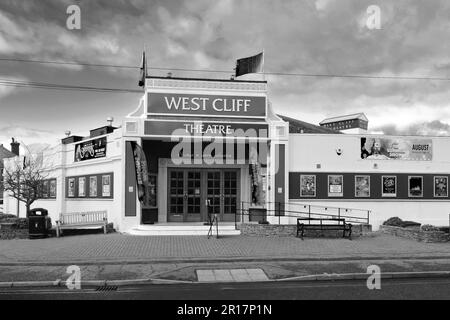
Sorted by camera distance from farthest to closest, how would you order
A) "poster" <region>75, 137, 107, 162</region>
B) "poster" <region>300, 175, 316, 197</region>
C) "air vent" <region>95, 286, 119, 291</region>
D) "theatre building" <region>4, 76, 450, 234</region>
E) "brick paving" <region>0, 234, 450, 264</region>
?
"poster" <region>75, 137, 107, 162</region> < "poster" <region>300, 175, 316, 197</region> < "theatre building" <region>4, 76, 450, 234</region> < "brick paving" <region>0, 234, 450, 264</region> < "air vent" <region>95, 286, 119, 291</region>

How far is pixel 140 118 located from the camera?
731 inches

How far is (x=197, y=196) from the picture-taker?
67.5 feet

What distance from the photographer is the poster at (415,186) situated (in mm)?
20422

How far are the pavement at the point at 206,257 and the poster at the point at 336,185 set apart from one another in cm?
340

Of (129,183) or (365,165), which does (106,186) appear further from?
(365,165)

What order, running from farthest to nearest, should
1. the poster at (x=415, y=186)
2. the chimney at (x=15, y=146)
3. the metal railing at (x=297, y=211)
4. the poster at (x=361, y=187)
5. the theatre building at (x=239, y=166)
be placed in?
the chimney at (x=15, y=146)
the poster at (x=415, y=186)
the poster at (x=361, y=187)
the metal railing at (x=297, y=211)
the theatre building at (x=239, y=166)

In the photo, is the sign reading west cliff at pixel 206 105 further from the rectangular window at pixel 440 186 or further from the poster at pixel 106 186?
the rectangular window at pixel 440 186

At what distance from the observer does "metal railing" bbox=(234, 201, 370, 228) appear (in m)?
18.9

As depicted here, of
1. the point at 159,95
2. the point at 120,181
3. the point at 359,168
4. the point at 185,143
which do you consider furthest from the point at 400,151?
the point at 120,181

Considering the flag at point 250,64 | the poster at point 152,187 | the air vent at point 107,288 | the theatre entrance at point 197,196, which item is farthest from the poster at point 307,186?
the air vent at point 107,288

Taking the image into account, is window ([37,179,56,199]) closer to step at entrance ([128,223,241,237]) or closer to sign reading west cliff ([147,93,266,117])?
step at entrance ([128,223,241,237])

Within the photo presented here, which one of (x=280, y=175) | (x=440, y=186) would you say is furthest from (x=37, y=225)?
(x=440, y=186)

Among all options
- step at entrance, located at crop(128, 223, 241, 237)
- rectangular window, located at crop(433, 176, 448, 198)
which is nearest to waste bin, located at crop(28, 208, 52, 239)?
step at entrance, located at crop(128, 223, 241, 237)

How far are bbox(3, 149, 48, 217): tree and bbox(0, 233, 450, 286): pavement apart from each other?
22.2 feet
